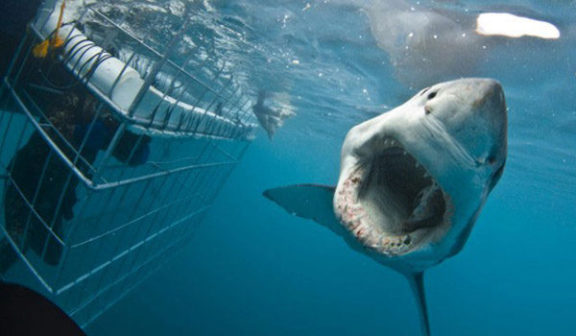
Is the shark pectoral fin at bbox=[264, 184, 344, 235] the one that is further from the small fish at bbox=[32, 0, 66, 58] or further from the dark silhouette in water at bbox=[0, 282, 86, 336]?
the small fish at bbox=[32, 0, 66, 58]

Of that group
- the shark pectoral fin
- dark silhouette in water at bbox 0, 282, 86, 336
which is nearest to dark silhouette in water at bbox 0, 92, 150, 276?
the shark pectoral fin

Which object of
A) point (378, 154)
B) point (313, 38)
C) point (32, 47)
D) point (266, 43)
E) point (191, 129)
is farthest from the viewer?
point (266, 43)

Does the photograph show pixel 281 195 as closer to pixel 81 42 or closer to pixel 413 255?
pixel 413 255

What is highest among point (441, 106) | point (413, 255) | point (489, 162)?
point (441, 106)

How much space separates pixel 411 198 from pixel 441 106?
0.93 meters

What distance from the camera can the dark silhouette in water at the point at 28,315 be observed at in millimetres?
843

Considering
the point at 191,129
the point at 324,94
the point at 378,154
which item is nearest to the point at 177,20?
the point at 191,129

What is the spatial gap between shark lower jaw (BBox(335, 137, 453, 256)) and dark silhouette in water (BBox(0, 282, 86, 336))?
4.03 ft

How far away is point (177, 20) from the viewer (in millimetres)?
8961

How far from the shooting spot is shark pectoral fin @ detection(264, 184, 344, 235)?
310 cm

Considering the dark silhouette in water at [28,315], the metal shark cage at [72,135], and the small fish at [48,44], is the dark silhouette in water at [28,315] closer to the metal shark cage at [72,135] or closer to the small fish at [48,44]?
the metal shark cage at [72,135]

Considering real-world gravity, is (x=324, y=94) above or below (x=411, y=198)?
below

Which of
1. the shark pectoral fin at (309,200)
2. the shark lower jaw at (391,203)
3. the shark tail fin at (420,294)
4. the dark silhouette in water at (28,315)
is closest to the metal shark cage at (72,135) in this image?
the shark pectoral fin at (309,200)

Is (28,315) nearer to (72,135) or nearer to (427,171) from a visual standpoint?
(427,171)
